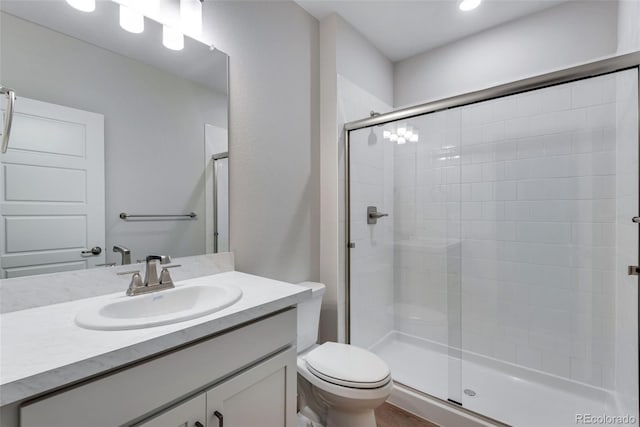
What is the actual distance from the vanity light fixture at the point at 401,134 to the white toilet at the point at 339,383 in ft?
4.51

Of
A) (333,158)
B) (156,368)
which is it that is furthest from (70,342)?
(333,158)

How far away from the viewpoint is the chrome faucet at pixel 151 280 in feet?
3.38

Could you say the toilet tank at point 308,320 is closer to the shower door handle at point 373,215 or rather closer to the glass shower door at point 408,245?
the glass shower door at point 408,245

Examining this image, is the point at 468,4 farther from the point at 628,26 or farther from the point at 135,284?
the point at 135,284

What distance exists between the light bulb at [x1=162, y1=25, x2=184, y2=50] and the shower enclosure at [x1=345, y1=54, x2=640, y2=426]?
1105mm

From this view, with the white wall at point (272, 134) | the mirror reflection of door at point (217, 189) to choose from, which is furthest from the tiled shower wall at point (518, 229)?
the mirror reflection of door at point (217, 189)

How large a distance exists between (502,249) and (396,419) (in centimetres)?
133

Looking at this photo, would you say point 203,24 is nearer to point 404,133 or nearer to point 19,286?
point 19,286

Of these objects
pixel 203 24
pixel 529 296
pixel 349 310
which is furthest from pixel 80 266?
pixel 529 296

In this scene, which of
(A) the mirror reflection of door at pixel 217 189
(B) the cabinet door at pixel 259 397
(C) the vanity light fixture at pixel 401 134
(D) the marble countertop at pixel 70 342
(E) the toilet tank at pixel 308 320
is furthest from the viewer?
(C) the vanity light fixture at pixel 401 134

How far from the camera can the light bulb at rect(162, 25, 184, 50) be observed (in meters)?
1.23

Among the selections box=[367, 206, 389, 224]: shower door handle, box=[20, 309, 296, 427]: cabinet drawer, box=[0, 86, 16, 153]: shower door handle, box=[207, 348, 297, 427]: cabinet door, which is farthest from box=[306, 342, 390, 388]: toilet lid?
box=[0, 86, 16, 153]: shower door handle

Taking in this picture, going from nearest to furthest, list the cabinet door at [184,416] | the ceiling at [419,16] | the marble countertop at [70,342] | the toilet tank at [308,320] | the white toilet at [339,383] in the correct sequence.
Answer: the marble countertop at [70,342] < the cabinet door at [184,416] < the white toilet at [339,383] < the toilet tank at [308,320] < the ceiling at [419,16]

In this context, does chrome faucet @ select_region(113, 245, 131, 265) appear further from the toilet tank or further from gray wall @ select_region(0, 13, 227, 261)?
the toilet tank
